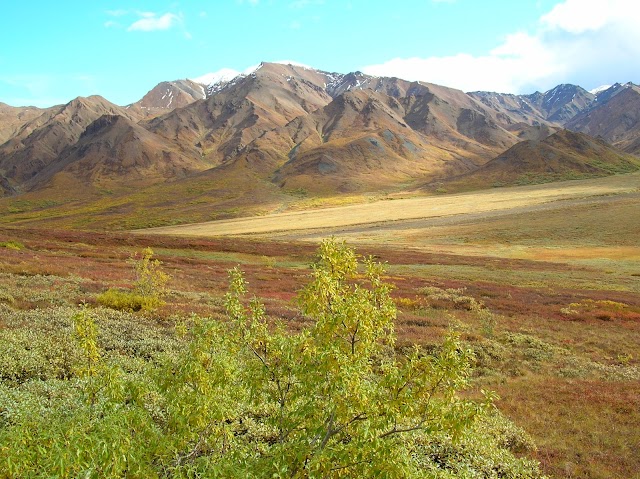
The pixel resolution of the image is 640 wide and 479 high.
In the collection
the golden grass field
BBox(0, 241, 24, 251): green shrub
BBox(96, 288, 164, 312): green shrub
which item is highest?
BBox(0, 241, 24, 251): green shrub

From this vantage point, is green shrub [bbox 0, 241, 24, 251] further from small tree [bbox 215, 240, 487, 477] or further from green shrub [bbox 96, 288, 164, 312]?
small tree [bbox 215, 240, 487, 477]

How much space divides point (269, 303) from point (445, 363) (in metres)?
25.7

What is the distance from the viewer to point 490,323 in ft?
96.9

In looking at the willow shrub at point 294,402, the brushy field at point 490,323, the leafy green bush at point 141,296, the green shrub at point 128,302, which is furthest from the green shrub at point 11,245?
the willow shrub at point 294,402

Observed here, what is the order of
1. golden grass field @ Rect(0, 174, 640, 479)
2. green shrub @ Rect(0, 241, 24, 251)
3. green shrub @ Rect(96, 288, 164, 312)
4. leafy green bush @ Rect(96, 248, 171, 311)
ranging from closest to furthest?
golden grass field @ Rect(0, 174, 640, 479), green shrub @ Rect(96, 288, 164, 312), leafy green bush @ Rect(96, 248, 171, 311), green shrub @ Rect(0, 241, 24, 251)

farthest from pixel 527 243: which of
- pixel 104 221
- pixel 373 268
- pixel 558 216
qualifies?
pixel 104 221

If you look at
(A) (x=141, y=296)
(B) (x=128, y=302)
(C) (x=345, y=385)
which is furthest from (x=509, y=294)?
(C) (x=345, y=385)

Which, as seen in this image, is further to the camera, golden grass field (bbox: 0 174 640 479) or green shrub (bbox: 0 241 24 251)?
green shrub (bbox: 0 241 24 251)

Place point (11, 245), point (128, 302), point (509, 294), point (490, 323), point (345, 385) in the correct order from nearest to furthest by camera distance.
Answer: point (345, 385) → point (128, 302) → point (490, 323) → point (509, 294) → point (11, 245)

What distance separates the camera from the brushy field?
14188mm

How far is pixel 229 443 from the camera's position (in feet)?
28.9

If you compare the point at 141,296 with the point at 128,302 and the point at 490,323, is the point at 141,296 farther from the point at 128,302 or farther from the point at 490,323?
the point at 490,323

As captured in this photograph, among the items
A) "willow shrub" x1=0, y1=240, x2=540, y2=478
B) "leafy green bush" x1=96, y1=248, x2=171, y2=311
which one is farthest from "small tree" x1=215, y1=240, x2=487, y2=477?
"leafy green bush" x1=96, y1=248, x2=171, y2=311

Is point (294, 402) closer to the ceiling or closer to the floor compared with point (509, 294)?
closer to the ceiling
